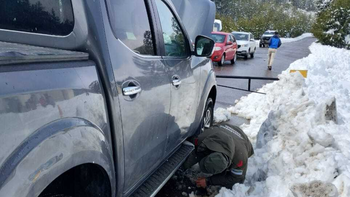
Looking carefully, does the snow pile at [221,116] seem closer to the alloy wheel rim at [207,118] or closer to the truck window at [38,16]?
the alloy wheel rim at [207,118]

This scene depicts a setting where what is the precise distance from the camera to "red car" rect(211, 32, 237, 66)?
1424 cm

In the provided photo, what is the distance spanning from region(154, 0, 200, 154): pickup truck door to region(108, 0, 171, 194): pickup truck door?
152mm

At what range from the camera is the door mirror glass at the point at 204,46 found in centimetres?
321

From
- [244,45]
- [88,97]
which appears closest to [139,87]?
[88,97]

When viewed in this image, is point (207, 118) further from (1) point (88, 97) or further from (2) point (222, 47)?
(2) point (222, 47)

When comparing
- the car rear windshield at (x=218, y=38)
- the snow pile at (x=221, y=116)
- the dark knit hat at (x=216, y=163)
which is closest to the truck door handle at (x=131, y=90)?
the dark knit hat at (x=216, y=163)

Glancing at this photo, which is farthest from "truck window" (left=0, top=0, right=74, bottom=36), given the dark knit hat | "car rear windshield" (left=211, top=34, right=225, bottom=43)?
"car rear windshield" (left=211, top=34, right=225, bottom=43)

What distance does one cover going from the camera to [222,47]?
14.4 metres

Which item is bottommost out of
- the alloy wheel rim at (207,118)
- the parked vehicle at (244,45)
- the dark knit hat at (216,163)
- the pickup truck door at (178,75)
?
the parked vehicle at (244,45)

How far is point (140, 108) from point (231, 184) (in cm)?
155

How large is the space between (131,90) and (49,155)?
2.46 feet

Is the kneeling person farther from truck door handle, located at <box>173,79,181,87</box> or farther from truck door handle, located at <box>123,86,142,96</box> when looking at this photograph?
truck door handle, located at <box>123,86,142,96</box>

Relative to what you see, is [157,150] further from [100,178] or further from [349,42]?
[349,42]

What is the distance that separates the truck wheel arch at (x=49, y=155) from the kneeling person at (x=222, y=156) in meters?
1.51
